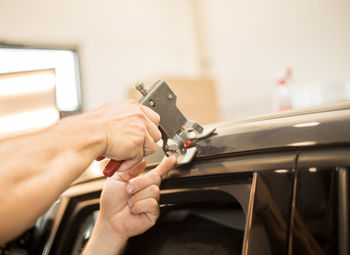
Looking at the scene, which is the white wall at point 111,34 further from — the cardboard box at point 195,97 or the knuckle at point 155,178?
the knuckle at point 155,178

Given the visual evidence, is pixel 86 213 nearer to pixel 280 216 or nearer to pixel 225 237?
pixel 225 237

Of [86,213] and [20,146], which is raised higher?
[20,146]

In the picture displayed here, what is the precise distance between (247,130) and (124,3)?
3.11 metres

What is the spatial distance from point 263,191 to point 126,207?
15.0 inches

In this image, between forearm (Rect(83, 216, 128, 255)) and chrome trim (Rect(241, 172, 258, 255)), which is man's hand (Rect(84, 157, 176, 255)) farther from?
chrome trim (Rect(241, 172, 258, 255))

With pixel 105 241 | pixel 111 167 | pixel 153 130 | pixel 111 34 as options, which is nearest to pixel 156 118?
pixel 153 130

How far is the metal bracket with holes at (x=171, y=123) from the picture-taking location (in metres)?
0.70

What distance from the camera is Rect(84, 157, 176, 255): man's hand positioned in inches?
29.3

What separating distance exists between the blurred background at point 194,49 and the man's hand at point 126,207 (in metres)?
1.78

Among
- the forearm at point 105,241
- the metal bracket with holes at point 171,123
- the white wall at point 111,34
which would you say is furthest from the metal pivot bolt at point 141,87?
the white wall at point 111,34

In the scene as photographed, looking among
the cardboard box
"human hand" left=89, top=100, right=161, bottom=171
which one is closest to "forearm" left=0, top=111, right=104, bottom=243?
"human hand" left=89, top=100, right=161, bottom=171

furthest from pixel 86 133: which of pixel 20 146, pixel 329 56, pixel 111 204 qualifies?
pixel 329 56

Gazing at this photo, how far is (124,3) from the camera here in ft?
11.1

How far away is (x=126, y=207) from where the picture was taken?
2.66 ft
